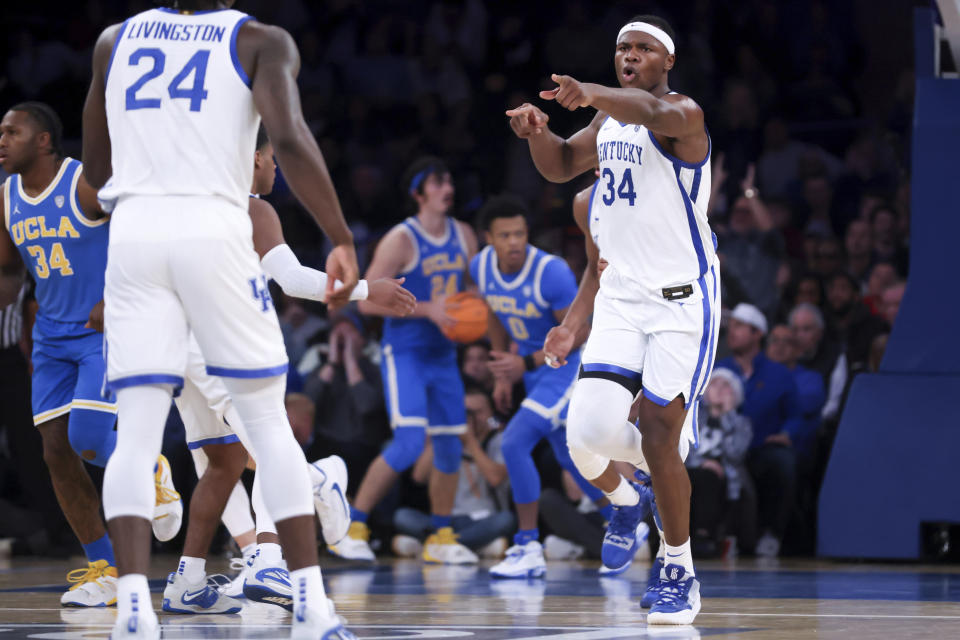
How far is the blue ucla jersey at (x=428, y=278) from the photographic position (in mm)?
9742

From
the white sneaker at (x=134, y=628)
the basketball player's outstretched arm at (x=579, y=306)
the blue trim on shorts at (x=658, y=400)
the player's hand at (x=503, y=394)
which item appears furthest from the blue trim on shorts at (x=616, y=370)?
the player's hand at (x=503, y=394)

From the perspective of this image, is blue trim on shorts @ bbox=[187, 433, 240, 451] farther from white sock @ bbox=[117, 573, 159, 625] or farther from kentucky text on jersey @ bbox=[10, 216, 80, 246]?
white sock @ bbox=[117, 573, 159, 625]

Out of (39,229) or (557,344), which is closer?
(39,229)

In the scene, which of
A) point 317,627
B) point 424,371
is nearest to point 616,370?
point 317,627

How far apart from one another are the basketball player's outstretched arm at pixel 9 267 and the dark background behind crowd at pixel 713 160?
12.4 feet

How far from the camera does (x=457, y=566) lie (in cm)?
920

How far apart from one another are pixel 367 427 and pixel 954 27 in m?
4.90

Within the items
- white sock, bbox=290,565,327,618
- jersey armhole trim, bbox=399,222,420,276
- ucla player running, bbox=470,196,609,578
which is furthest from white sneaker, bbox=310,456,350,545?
jersey armhole trim, bbox=399,222,420,276

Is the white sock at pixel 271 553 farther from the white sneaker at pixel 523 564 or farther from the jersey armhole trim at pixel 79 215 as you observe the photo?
the white sneaker at pixel 523 564

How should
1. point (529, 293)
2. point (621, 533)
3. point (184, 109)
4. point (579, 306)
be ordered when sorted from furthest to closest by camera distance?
point (529, 293) < point (621, 533) < point (579, 306) < point (184, 109)

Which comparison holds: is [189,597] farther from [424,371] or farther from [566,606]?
[424,371]

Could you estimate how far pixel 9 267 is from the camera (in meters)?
6.41

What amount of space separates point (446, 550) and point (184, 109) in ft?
19.0

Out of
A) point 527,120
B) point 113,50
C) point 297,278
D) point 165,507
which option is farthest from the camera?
point 165,507
